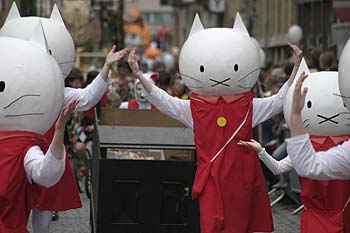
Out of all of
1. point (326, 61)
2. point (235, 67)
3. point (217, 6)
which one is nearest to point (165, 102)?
point (235, 67)

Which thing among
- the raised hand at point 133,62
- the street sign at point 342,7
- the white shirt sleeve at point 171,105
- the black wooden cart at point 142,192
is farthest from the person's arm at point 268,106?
the street sign at point 342,7

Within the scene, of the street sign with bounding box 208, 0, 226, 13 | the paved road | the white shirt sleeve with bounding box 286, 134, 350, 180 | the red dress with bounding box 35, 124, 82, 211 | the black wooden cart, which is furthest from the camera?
the street sign with bounding box 208, 0, 226, 13

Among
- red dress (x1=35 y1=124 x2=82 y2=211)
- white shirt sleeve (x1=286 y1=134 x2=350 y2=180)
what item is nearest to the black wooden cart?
red dress (x1=35 y1=124 x2=82 y2=211)

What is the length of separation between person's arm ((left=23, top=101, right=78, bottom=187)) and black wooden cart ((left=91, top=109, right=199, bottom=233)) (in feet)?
8.84

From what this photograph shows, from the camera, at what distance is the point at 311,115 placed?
7.95 m

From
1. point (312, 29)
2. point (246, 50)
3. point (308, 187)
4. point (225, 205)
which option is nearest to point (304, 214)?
point (308, 187)

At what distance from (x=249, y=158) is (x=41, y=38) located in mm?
2074

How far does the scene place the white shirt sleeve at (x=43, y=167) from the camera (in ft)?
22.0

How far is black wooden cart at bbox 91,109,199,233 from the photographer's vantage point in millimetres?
9570

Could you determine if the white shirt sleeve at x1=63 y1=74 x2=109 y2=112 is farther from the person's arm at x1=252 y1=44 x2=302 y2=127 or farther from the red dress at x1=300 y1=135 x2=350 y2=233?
the red dress at x1=300 y1=135 x2=350 y2=233

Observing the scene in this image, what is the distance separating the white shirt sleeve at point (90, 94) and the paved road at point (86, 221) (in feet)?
10.2

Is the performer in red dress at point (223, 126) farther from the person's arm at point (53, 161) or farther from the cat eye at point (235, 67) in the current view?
the person's arm at point (53, 161)

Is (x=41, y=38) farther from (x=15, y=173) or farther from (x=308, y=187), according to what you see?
(x=308, y=187)

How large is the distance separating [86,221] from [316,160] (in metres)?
6.64
